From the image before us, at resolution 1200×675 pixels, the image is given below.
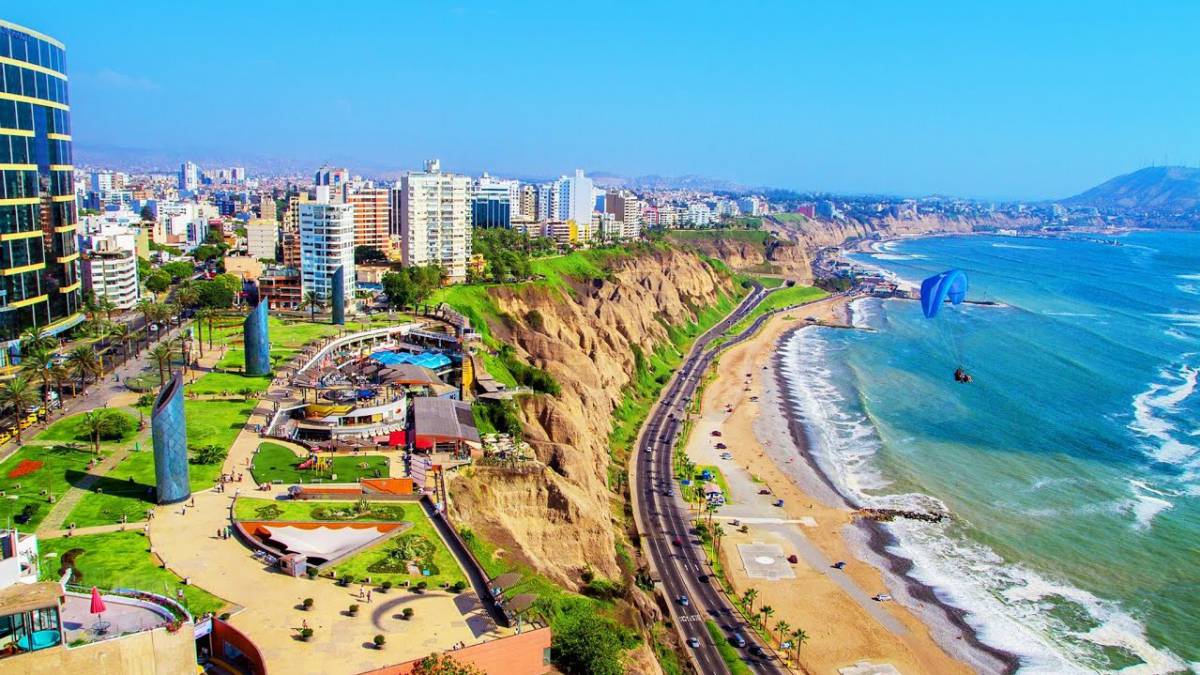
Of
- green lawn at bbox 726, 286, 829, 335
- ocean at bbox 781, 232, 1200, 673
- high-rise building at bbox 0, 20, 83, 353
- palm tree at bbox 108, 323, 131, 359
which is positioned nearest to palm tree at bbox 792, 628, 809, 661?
ocean at bbox 781, 232, 1200, 673

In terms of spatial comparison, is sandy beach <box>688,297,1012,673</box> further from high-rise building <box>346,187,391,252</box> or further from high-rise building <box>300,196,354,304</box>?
high-rise building <box>346,187,391,252</box>


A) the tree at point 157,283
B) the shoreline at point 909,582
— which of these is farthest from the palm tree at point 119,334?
the shoreline at point 909,582

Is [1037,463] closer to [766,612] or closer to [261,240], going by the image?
[766,612]

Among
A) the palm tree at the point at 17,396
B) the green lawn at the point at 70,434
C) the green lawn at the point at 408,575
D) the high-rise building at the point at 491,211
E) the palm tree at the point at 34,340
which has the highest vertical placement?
the high-rise building at the point at 491,211

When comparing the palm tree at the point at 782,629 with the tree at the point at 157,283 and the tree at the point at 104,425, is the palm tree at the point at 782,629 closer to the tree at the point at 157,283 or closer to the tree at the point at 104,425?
the tree at the point at 104,425

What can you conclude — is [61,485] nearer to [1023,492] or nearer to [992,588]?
[992,588]
